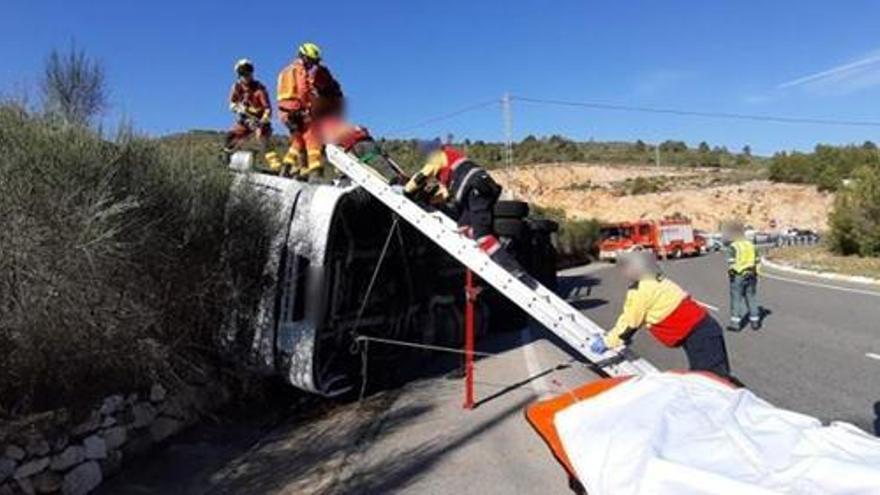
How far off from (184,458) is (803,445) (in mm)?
6409

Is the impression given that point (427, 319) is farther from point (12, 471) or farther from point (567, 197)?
point (567, 197)

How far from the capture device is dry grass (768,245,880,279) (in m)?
29.9

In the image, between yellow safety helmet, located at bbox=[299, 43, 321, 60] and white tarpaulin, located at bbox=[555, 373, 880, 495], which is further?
yellow safety helmet, located at bbox=[299, 43, 321, 60]

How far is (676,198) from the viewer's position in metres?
Result: 93.9

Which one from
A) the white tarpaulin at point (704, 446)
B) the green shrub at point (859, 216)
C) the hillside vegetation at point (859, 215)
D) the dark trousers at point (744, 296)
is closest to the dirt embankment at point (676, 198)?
the hillside vegetation at point (859, 215)

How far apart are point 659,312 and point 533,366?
190 inches

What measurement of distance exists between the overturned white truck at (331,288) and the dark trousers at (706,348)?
394 cm

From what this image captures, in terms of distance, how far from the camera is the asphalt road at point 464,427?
741cm

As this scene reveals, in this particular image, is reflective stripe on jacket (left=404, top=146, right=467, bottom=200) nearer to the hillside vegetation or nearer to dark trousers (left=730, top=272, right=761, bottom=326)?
dark trousers (left=730, top=272, right=761, bottom=326)

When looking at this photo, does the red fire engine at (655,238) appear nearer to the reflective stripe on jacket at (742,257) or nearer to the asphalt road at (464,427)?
the reflective stripe on jacket at (742,257)

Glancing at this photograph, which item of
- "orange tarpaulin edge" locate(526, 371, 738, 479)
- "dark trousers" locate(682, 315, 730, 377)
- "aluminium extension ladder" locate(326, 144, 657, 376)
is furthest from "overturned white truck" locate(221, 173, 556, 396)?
"orange tarpaulin edge" locate(526, 371, 738, 479)

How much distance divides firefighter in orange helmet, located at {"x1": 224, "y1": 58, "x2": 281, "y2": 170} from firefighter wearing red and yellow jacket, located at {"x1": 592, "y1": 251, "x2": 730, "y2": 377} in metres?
7.25

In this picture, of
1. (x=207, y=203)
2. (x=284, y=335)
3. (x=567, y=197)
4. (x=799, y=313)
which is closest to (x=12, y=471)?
(x=284, y=335)

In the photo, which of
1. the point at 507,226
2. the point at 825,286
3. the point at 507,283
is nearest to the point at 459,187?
the point at 507,283
